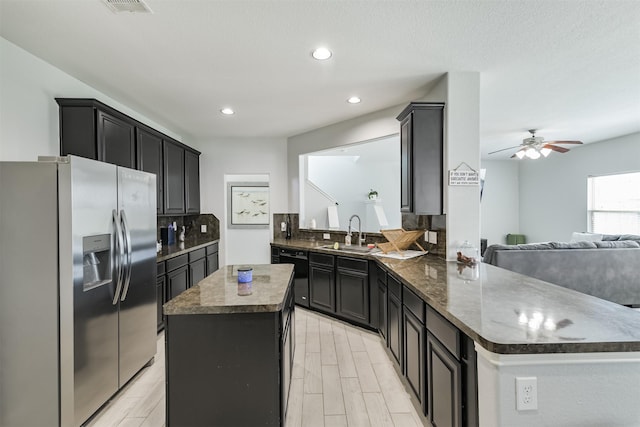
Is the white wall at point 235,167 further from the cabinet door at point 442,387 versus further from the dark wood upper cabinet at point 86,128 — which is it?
the cabinet door at point 442,387

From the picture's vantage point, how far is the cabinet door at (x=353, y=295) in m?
3.38

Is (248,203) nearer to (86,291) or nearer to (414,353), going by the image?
(86,291)

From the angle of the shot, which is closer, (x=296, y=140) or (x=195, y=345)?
(x=195, y=345)

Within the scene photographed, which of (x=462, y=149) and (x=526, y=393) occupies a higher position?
(x=462, y=149)

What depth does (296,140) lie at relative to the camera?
504 centimetres

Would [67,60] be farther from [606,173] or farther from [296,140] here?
[606,173]

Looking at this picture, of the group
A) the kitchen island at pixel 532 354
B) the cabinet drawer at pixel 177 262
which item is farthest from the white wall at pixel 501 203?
the cabinet drawer at pixel 177 262

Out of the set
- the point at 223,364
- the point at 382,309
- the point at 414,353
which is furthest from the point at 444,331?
the point at 382,309

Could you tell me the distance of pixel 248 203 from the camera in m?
5.73

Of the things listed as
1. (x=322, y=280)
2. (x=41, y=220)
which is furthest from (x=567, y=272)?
(x=41, y=220)

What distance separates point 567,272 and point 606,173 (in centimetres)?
315

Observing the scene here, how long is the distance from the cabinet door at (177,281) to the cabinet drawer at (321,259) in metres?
1.64

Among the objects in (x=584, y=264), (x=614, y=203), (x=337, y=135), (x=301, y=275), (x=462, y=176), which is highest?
(x=337, y=135)

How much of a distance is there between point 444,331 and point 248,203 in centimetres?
471
